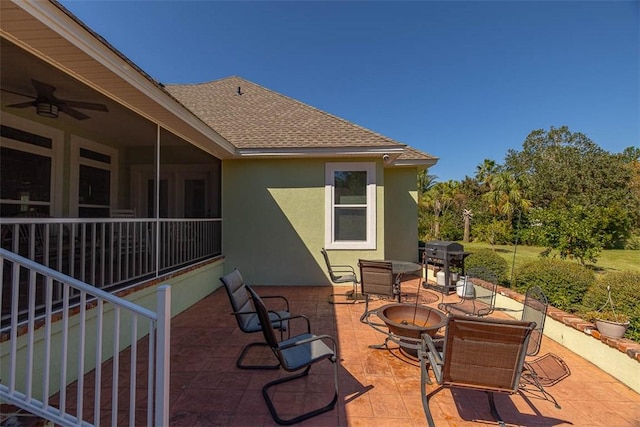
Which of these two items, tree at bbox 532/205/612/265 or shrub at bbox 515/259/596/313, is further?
tree at bbox 532/205/612/265

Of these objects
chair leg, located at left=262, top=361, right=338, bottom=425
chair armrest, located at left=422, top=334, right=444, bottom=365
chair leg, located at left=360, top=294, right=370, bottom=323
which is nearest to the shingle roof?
chair leg, located at left=360, top=294, right=370, bottom=323

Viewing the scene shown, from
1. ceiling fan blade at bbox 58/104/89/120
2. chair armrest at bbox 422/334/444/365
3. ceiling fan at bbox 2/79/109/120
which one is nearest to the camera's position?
chair armrest at bbox 422/334/444/365

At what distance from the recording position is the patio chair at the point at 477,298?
14.3ft

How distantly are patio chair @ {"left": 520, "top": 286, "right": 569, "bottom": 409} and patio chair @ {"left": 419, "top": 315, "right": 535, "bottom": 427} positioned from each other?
0.75 meters

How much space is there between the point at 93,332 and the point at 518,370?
4346 mm

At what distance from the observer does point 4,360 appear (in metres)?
2.40

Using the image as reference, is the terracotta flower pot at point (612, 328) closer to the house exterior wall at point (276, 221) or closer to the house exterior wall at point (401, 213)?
the house exterior wall at point (276, 221)

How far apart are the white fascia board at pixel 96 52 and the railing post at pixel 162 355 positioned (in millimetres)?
2395

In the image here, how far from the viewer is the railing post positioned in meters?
1.86

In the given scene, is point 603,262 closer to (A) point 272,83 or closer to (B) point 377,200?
(B) point 377,200

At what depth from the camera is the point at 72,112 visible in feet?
16.9

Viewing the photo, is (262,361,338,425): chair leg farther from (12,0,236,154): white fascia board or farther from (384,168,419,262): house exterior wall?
(384,168,419,262): house exterior wall

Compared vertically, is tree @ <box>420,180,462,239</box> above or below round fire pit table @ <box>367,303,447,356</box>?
above

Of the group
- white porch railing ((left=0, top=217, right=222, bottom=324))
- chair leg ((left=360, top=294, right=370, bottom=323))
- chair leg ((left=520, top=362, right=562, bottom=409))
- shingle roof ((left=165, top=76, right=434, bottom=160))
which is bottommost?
chair leg ((left=520, top=362, right=562, bottom=409))
